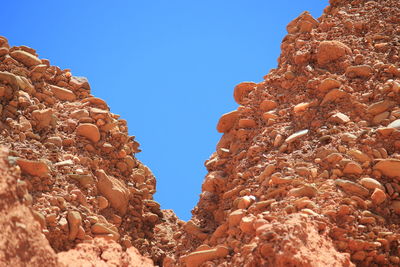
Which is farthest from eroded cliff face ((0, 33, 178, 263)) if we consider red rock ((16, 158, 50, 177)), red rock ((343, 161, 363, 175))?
red rock ((343, 161, 363, 175))

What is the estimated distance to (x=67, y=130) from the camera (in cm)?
799

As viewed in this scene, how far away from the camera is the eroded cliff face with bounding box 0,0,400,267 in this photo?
5523mm

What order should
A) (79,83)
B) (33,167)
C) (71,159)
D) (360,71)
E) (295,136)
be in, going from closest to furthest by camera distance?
(33,167)
(295,136)
(71,159)
(360,71)
(79,83)

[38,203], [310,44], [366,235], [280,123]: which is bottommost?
[366,235]

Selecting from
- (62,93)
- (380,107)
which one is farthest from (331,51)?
(62,93)

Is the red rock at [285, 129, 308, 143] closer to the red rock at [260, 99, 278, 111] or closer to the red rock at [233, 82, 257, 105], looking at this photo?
the red rock at [260, 99, 278, 111]

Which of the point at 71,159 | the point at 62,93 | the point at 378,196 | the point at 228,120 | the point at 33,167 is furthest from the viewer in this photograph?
the point at 62,93

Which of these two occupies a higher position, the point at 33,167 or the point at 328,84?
the point at 328,84

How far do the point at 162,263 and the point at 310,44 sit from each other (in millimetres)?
3935

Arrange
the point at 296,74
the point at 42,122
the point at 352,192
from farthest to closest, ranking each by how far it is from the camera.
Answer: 1. the point at 296,74
2. the point at 42,122
3. the point at 352,192

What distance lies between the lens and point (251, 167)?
7.27 metres

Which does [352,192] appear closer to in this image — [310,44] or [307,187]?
[307,187]

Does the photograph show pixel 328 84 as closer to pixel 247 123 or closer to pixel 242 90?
pixel 247 123

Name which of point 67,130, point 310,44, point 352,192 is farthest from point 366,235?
point 67,130
